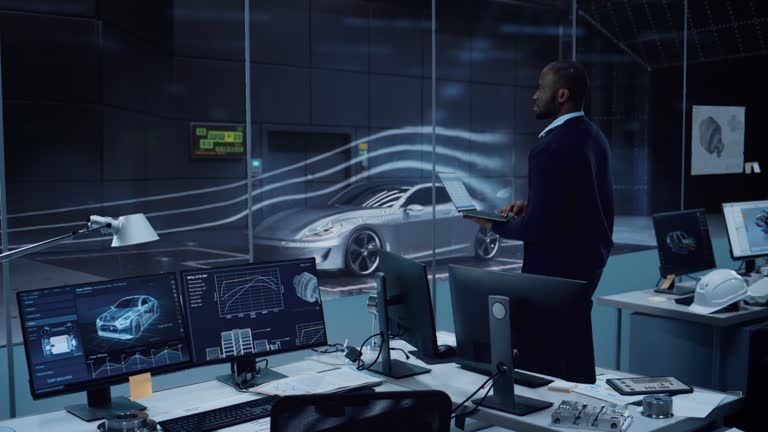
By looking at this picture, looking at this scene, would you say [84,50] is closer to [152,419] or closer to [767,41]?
[152,419]

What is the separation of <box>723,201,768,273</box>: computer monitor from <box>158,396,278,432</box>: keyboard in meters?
3.50

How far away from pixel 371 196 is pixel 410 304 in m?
3.75

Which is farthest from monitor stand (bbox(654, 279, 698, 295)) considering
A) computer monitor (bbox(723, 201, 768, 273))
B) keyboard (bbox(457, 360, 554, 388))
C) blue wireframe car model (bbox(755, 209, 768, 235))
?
keyboard (bbox(457, 360, 554, 388))

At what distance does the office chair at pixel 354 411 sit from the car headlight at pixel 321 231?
14.2ft

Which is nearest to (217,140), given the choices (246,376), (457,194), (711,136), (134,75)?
(134,75)

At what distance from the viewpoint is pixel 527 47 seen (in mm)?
7941

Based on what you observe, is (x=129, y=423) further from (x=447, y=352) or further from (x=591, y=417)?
(x=591, y=417)

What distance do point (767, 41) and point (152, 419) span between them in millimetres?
9755

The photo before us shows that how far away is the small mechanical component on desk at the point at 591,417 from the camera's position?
6.74 feet

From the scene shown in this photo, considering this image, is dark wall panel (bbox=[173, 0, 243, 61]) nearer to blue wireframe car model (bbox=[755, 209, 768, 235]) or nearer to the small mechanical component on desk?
blue wireframe car model (bbox=[755, 209, 768, 235])

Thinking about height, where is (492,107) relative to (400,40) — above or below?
below

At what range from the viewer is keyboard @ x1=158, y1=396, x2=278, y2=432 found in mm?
2123

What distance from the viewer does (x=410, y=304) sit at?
2584 millimetres

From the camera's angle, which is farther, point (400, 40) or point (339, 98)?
point (400, 40)
